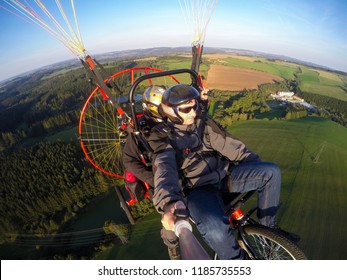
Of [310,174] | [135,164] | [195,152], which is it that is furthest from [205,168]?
[310,174]

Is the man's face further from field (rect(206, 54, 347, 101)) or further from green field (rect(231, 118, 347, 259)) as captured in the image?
field (rect(206, 54, 347, 101))

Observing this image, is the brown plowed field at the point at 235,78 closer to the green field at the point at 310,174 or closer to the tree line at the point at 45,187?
the green field at the point at 310,174

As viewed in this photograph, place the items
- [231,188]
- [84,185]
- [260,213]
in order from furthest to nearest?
[84,185]
[231,188]
[260,213]

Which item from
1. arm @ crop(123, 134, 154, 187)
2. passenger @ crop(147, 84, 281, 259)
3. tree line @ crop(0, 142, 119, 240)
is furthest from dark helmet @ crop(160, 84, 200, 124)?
tree line @ crop(0, 142, 119, 240)

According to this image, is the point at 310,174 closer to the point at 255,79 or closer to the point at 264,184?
Answer: the point at 264,184

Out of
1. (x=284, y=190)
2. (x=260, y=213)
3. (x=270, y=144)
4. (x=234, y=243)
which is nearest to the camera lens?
(x=234, y=243)
